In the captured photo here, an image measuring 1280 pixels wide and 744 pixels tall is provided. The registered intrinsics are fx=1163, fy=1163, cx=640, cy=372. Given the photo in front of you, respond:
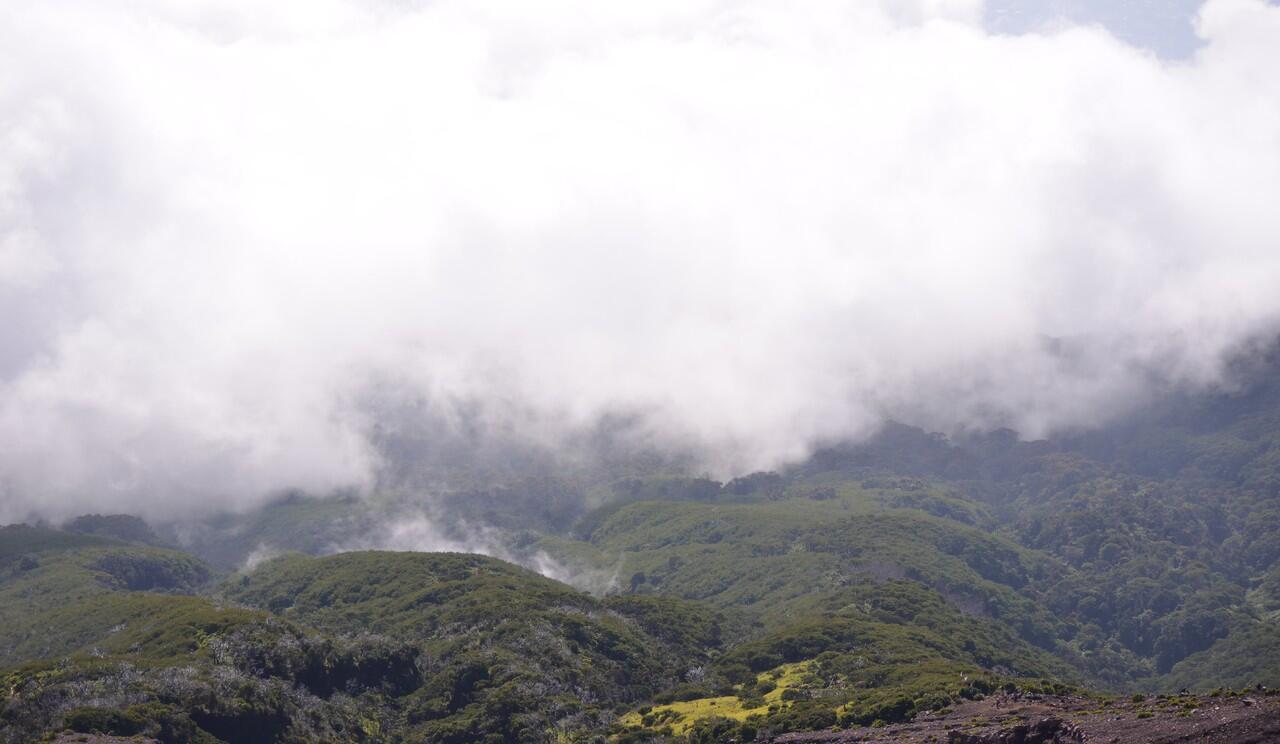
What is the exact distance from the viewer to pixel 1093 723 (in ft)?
419

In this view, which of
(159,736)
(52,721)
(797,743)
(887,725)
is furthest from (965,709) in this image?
(52,721)

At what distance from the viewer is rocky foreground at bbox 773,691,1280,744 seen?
107562 millimetres

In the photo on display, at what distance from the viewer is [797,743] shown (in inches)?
6978

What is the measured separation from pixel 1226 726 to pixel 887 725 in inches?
3032

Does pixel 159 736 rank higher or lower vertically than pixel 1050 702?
higher

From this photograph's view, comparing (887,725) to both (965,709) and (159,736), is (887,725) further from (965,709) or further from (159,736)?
(159,736)

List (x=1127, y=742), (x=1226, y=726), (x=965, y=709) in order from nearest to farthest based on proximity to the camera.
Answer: (x=1226, y=726) → (x=1127, y=742) → (x=965, y=709)

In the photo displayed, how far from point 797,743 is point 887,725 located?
14.4 metres

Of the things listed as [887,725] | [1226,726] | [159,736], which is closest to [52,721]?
[159,736]

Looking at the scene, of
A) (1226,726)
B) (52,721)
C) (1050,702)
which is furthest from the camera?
(52,721)

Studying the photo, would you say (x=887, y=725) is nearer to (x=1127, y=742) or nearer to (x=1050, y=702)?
(x=1050, y=702)

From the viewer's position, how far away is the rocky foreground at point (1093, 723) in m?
108

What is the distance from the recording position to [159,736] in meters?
199

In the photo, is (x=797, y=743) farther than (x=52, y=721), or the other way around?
(x=52, y=721)
